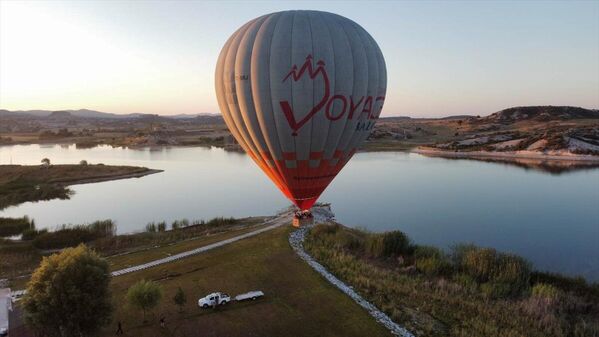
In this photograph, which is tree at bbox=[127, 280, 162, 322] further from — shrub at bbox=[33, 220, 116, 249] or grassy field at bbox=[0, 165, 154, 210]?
grassy field at bbox=[0, 165, 154, 210]

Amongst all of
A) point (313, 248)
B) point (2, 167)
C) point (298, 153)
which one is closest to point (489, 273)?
point (313, 248)

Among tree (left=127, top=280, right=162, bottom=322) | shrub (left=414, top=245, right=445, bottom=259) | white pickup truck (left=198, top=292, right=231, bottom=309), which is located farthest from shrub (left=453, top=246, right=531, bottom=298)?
tree (left=127, top=280, right=162, bottom=322)

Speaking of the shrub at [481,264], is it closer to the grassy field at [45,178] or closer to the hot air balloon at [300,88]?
the hot air balloon at [300,88]

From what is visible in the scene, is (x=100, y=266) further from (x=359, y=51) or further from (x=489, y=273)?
(x=489, y=273)

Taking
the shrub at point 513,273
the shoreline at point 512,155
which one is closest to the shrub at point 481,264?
the shrub at point 513,273

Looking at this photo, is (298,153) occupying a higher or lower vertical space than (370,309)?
higher

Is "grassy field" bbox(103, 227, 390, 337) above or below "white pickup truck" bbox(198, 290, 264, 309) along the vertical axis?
below
